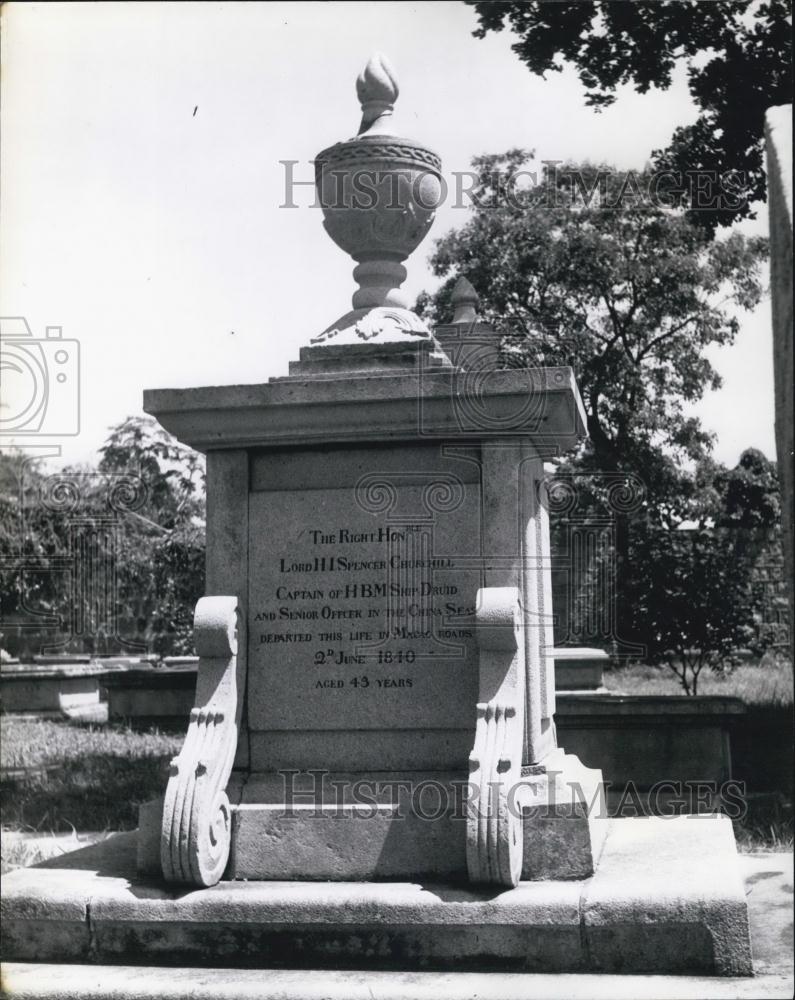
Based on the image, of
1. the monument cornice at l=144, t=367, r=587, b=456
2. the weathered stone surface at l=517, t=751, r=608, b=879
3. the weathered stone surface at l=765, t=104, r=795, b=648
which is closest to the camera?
the weathered stone surface at l=765, t=104, r=795, b=648

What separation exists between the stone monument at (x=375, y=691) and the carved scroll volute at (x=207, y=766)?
1 centimetres

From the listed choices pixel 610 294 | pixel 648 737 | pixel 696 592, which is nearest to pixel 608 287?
pixel 610 294

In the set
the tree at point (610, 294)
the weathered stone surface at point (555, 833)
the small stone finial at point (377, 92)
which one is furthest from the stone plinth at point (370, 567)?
the tree at point (610, 294)

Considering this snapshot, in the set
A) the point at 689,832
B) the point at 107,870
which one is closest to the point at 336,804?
the point at 107,870

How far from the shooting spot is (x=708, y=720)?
34.1 ft

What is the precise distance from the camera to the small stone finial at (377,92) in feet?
21.7

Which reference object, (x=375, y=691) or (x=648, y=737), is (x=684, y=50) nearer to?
(x=648, y=737)

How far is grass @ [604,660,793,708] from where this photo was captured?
1831cm

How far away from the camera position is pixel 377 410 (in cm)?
584

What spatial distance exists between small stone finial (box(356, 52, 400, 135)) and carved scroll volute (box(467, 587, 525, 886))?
8.32 feet

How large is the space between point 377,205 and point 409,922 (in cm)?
335

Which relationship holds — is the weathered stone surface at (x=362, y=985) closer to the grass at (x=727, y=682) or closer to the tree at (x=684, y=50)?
the tree at (x=684, y=50)

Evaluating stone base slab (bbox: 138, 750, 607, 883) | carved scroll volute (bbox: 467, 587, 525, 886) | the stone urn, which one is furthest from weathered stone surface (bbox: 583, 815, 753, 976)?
the stone urn

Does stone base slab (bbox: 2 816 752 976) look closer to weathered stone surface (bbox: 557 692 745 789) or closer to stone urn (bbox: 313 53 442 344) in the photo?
stone urn (bbox: 313 53 442 344)
